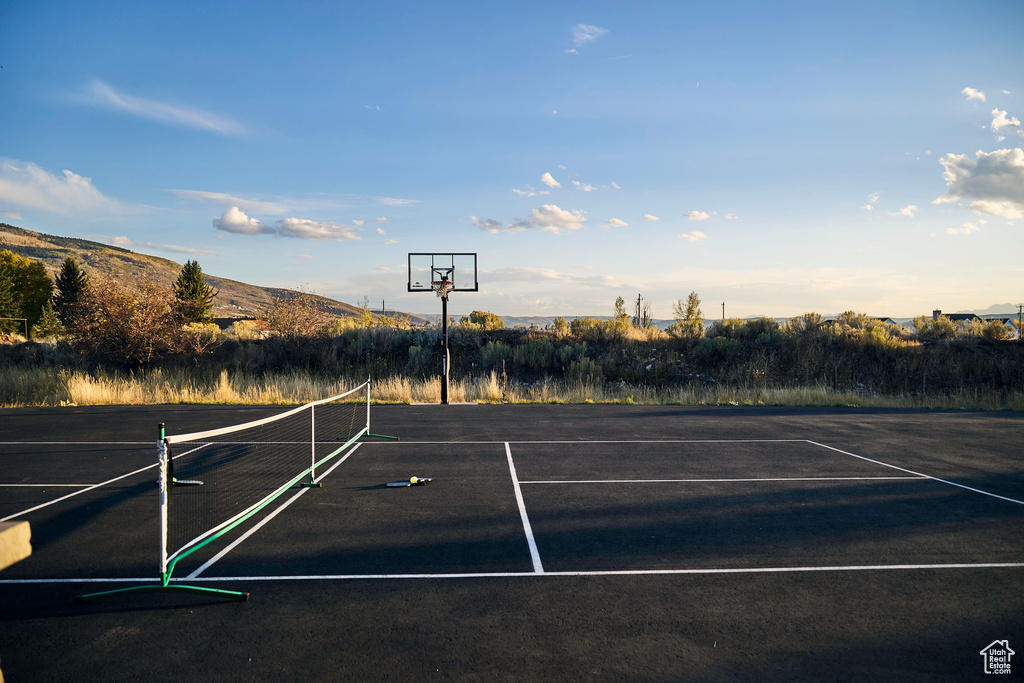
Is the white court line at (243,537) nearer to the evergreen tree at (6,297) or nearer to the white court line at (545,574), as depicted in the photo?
the white court line at (545,574)

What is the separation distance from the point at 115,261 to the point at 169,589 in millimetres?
159183

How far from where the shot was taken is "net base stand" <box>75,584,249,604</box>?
4695 millimetres

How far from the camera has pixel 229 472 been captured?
360 inches

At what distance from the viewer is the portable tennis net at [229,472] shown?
4.90 m

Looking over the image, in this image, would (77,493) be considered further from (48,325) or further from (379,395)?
(48,325)

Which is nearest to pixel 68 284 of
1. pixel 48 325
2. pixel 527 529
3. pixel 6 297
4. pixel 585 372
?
pixel 6 297

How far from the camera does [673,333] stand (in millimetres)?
30641

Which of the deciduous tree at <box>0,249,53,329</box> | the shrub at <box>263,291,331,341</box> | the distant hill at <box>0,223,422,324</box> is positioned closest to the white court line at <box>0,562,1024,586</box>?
the shrub at <box>263,291,331,341</box>

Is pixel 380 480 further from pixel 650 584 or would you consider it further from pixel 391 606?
pixel 650 584

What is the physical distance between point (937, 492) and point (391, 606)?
7.91 metres

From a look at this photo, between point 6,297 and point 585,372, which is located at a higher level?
point 6,297

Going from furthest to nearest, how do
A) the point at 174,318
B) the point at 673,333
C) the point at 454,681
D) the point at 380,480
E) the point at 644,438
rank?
the point at 673,333 → the point at 174,318 → the point at 644,438 → the point at 380,480 → the point at 454,681

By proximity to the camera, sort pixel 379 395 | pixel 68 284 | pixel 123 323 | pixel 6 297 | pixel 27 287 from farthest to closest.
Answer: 1. pixel 27 287
2. pixel 68 284
3. pixel 6 297
4. pixel 123 323
5. pixel 379 395

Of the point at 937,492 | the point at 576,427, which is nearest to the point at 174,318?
the point at 576,427
